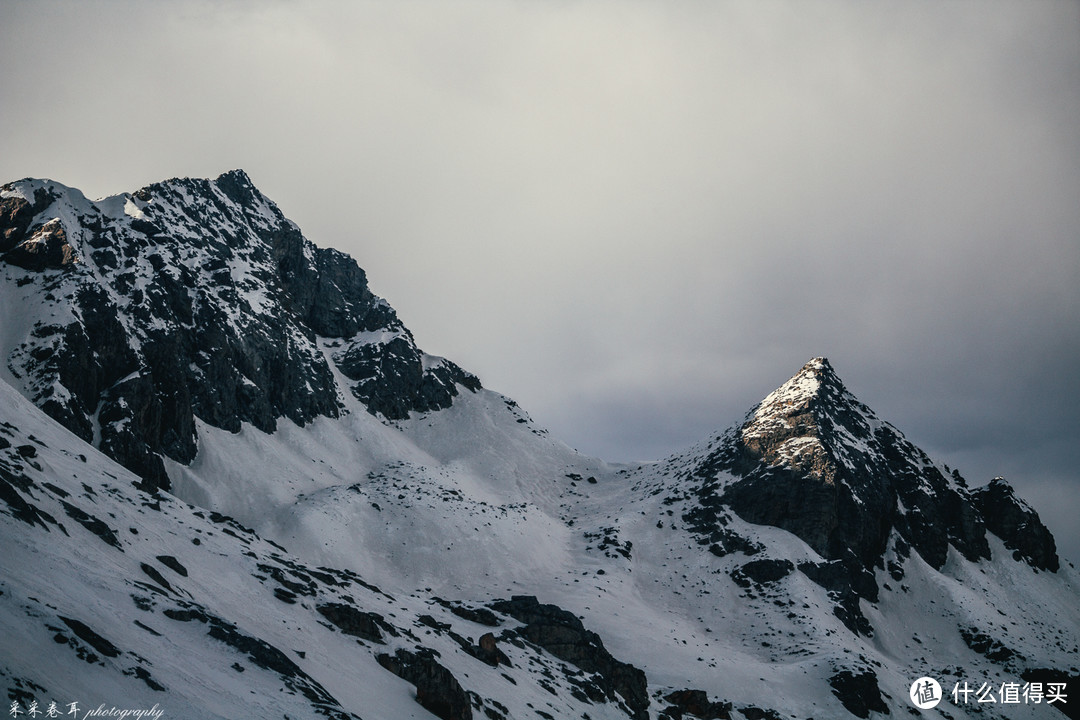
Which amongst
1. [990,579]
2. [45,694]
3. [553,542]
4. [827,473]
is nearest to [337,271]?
[553,542]

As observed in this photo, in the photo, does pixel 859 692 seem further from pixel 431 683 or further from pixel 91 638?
pixel 91 638

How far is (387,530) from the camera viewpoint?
95438mm

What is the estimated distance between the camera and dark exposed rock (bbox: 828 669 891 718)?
7600 cm

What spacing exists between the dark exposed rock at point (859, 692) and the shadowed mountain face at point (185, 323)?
72765 millimetres

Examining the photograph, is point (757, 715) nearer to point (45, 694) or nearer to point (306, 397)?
point (45, 694)

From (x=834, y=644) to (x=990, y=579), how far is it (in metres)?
46.6

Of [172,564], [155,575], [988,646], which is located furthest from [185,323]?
[988,646]

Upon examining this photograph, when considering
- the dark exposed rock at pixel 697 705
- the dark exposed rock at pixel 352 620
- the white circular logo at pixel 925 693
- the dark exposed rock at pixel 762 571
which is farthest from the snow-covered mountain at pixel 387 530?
the white circular logo at pixel 925 693

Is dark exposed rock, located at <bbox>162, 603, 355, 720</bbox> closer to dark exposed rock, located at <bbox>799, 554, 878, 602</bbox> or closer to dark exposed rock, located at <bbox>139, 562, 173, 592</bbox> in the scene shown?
dark exposed rock, located at <bbox>139, 562, 173, 592</bbox>

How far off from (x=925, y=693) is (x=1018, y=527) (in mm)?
57583

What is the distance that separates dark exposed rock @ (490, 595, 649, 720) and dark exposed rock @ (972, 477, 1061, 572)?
89.5m

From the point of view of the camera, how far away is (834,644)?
8756cm

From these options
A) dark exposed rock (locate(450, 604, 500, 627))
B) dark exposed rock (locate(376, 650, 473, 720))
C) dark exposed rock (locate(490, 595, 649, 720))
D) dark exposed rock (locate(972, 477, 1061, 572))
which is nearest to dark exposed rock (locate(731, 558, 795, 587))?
dark exposed rock (locate(490, 595, 649, 720))

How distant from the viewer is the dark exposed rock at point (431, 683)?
4344 cm
